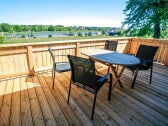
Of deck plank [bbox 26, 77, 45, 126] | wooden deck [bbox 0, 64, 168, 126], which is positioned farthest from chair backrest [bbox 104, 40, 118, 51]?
deck plank [bbox 26, 77, 45, 126]

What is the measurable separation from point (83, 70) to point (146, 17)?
9.65 meters

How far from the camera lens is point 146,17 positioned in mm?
9156

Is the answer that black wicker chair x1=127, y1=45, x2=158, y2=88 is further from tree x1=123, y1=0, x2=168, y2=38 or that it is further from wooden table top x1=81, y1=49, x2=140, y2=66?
tree x1=123, y1=0, x2=168, y2=38

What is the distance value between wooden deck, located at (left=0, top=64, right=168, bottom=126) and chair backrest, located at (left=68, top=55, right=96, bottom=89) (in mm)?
507

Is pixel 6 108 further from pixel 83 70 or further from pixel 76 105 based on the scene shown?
pixel 83 70

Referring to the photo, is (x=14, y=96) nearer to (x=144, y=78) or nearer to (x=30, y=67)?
(x=30, y=67)

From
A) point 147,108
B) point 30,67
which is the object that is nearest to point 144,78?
point 147,108

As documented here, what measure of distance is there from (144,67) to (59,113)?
218cm

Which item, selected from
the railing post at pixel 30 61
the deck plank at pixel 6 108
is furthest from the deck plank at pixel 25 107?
the railing post at pixel 30 61

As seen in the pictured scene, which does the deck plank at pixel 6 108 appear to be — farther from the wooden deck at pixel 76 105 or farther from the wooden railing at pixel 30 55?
the wooden railing at pixel 30 55

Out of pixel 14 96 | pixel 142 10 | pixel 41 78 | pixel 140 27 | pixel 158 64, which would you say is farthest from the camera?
pixel 140 27

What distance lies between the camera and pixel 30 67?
321cm

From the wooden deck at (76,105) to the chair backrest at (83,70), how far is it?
20.0 inches

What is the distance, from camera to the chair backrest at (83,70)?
1557mm
